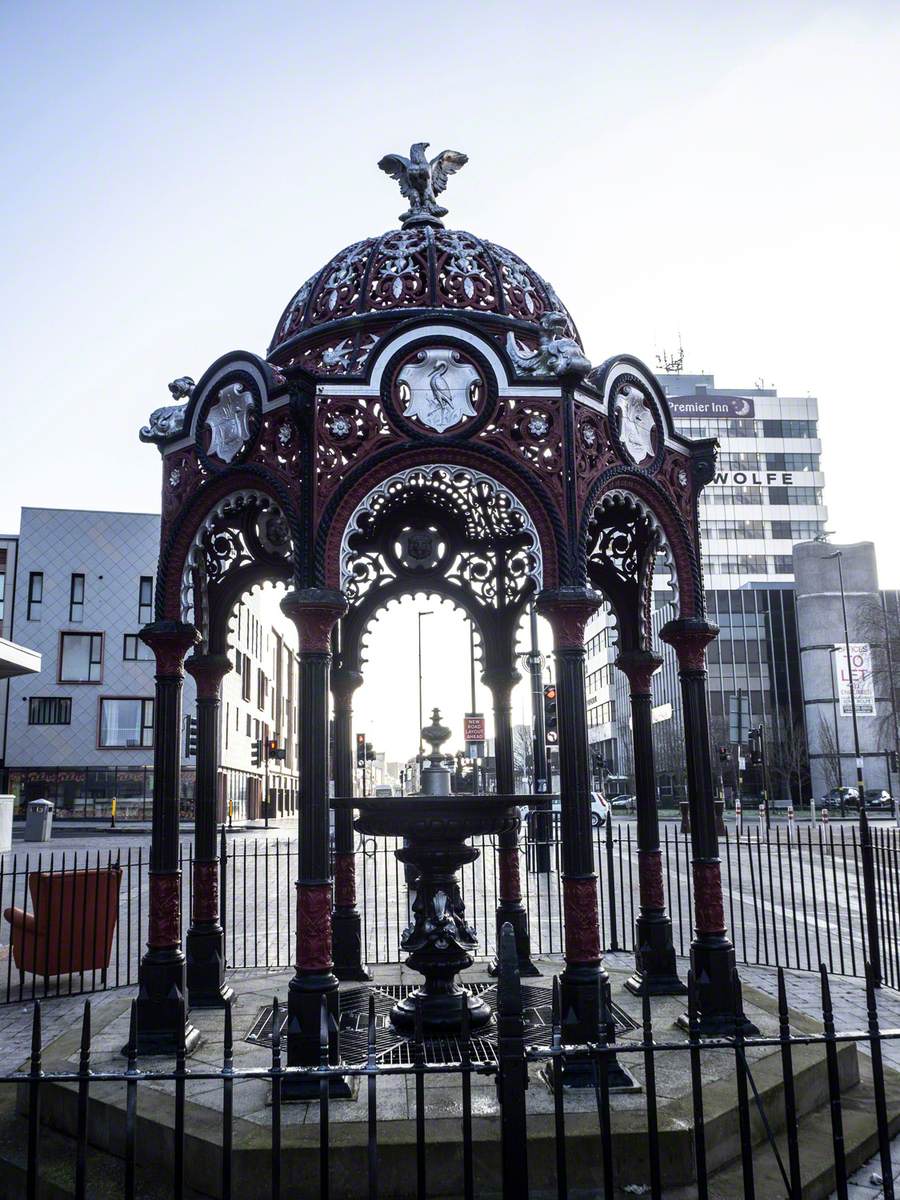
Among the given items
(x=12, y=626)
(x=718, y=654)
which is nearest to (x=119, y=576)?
(x=12, y=626)

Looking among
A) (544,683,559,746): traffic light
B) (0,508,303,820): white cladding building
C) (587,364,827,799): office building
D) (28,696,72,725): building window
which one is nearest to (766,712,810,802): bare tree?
(587,364,827,799): office building

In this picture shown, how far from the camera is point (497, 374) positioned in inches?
264

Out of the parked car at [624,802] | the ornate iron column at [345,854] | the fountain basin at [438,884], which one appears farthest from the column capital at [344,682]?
the parked car at [624,802]

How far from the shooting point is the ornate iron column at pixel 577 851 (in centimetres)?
579

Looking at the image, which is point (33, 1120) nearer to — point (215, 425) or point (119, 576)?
point (215, 425)

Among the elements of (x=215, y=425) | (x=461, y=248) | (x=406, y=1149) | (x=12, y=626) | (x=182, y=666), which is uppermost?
(x=12, y=626)

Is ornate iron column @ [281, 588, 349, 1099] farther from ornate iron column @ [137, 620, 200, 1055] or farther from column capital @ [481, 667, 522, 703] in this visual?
column capital @ [481, 667, 522, 703]

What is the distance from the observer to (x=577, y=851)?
20.1 feet

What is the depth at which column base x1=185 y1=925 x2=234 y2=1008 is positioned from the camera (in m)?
7.81

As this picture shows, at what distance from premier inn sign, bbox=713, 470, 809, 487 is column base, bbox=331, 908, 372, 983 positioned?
246 feet

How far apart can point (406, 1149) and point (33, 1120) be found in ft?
7.20

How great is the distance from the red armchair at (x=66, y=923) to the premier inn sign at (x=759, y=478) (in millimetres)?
74694

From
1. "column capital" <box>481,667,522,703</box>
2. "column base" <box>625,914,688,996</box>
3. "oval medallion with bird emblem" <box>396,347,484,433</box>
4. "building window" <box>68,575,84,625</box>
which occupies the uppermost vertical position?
"building window" <box>68,575,84,625</box>

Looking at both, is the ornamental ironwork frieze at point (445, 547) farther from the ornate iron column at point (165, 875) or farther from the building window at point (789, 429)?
the building window at point (789, 429)
